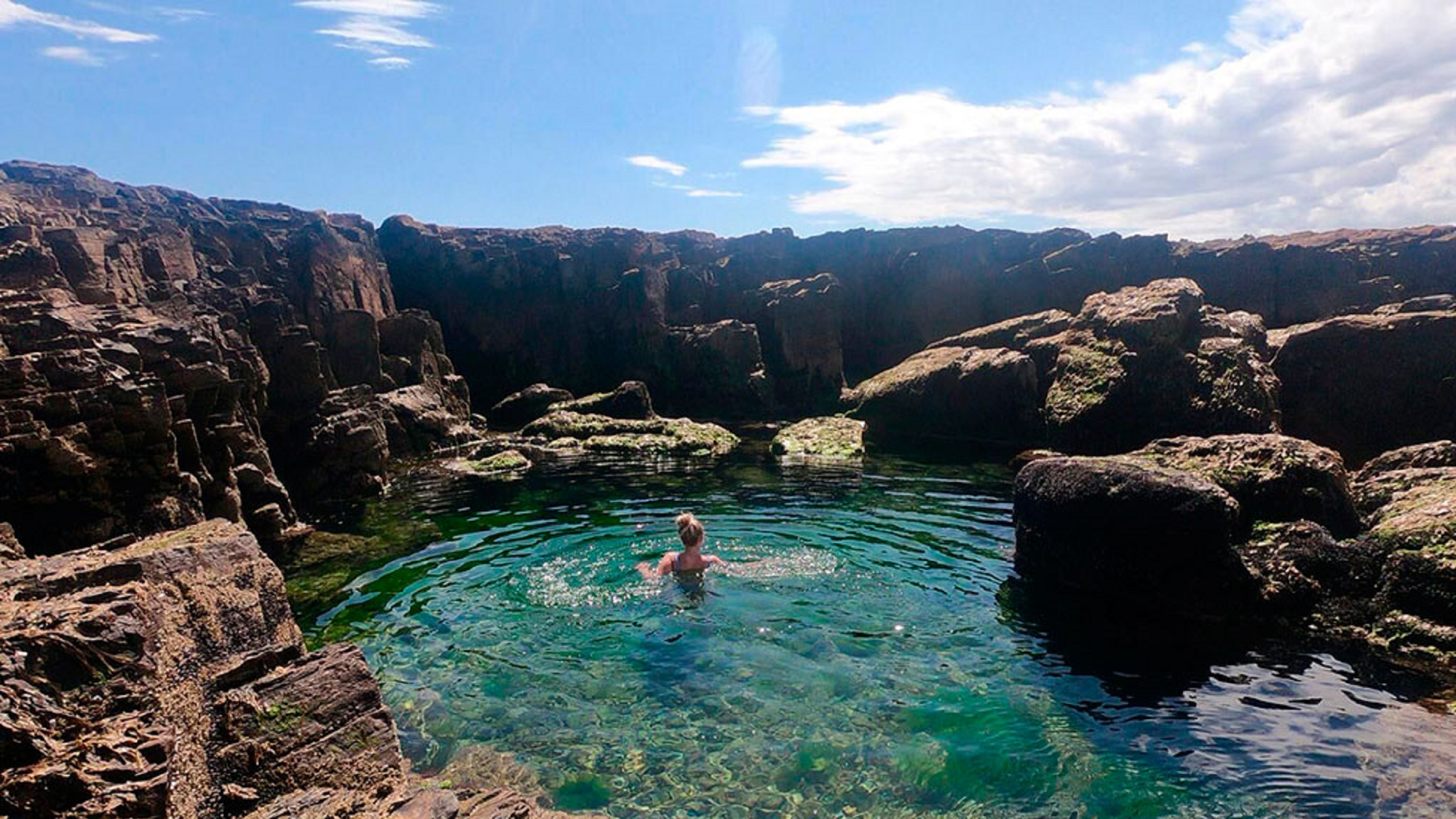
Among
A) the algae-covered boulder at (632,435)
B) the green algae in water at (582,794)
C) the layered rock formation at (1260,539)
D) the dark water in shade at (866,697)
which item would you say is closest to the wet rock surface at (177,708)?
the green algae in water at (582,794)

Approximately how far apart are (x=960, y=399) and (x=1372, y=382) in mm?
14061

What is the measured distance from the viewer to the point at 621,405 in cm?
3925

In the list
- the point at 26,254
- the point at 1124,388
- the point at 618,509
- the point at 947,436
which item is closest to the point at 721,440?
the point at 947,436

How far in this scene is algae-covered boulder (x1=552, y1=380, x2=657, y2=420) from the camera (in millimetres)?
39062

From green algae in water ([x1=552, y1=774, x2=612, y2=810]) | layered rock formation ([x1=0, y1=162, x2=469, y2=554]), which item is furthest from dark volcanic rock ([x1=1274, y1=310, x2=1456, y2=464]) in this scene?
layered rock formation ([x1=0, y1=162, x2=469, y2=554])

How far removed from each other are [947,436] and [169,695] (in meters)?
31.0

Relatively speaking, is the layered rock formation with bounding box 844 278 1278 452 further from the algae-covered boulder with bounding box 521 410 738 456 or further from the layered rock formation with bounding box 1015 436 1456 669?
the layered rock formation with bounding box 1015 436 1456 669

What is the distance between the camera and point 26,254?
2377 centimetres

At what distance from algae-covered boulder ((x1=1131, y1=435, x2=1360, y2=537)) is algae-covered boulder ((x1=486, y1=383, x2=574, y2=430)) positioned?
3426 cm

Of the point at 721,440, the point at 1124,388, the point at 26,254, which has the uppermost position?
the point at 26,254

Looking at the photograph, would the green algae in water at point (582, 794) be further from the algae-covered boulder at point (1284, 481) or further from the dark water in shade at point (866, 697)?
the algae-covered boulder at point (1284, 481)

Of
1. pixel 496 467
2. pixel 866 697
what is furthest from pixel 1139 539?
pixel 496 467

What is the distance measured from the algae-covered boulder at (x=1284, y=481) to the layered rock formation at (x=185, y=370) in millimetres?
17523

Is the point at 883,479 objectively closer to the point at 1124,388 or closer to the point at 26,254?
the point at 1124,388
